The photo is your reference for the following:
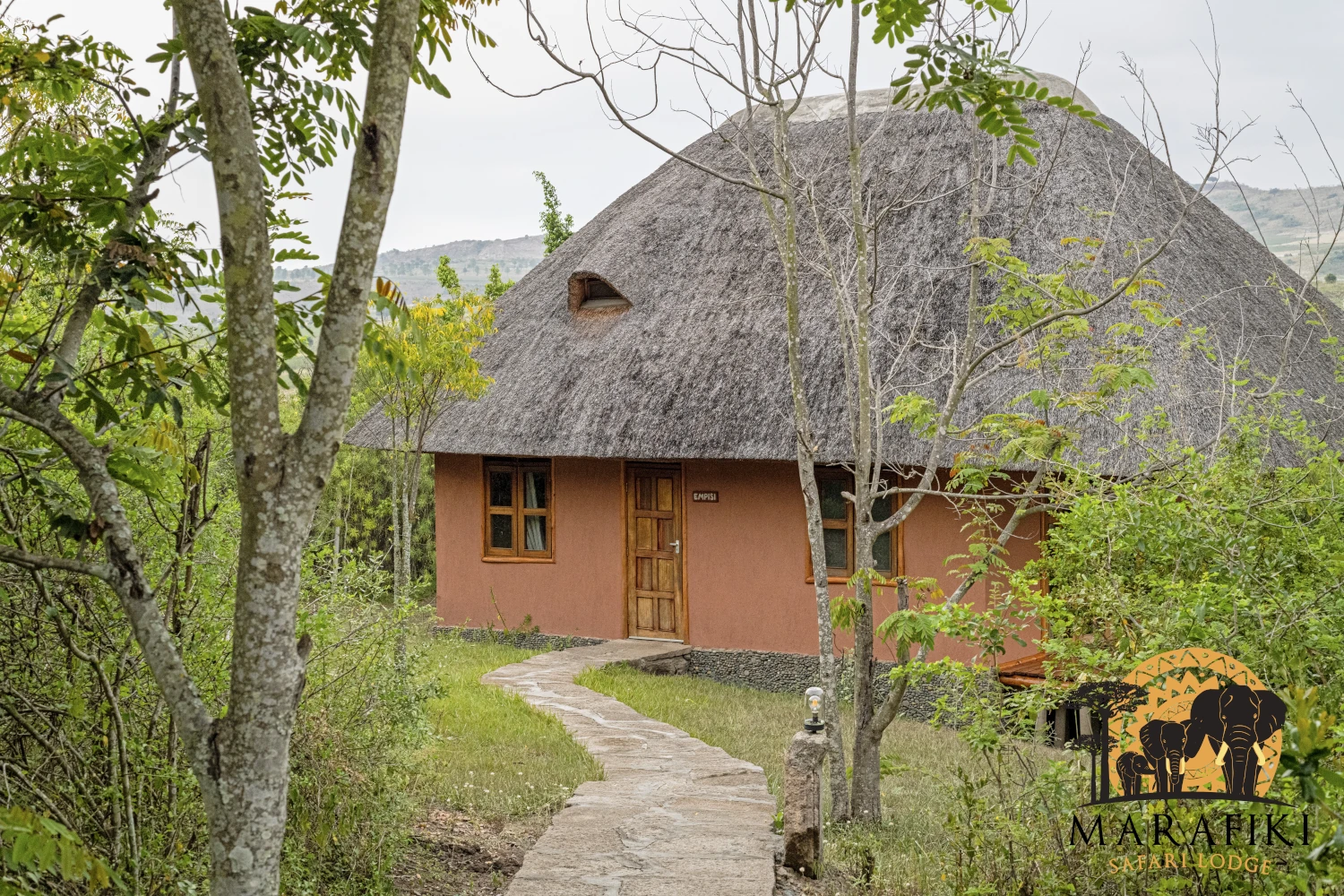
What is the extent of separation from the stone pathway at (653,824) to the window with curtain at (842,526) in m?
3.18

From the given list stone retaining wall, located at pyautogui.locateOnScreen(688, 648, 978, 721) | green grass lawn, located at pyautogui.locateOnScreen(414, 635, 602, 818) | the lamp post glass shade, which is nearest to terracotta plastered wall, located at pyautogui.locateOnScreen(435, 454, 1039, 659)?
stone retaining wall, located at pyautogui.locateOnScreen(688, 648, 978, 721)

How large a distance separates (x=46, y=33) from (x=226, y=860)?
2494 mm

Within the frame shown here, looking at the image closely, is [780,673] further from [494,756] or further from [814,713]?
[814,713]

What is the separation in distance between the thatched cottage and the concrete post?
446 centimetres

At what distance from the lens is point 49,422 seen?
2.27 metres

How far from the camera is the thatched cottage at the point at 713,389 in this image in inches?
406

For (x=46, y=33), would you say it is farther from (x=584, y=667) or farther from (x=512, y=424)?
(x=512, y=424)

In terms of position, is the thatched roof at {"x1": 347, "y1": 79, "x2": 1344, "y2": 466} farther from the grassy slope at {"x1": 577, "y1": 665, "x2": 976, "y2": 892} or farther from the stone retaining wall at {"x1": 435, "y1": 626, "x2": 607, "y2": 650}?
the grassy slope at {"x1": 577, "y1": 665, "x2": 976, "y2": 892}

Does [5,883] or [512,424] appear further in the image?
[512,424]

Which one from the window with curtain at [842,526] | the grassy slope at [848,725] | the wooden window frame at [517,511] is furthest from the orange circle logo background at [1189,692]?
the wooden window frame at [517,511]

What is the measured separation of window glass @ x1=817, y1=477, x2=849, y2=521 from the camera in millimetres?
10578

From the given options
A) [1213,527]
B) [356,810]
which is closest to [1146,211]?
[1213,527]

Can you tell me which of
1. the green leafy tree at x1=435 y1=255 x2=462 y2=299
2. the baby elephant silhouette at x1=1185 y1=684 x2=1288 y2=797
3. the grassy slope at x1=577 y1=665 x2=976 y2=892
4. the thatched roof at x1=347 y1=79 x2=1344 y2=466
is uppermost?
the green leafy tree at x1=435 y1=255 x2=462 y2=299

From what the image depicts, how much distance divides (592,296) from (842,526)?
4168 mm
